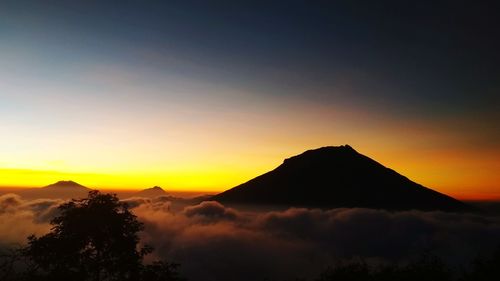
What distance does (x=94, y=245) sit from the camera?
32156 millimetres

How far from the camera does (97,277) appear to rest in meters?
30.9

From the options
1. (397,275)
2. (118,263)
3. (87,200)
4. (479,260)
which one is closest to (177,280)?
(118,263)

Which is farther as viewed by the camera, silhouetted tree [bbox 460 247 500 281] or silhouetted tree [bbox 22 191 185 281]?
silhouetted tree [bbox 460 247 500 281]

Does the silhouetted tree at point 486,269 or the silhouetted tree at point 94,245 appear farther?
the silhouetted tree at point 486,269

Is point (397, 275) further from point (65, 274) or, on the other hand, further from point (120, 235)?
point (65, 274)

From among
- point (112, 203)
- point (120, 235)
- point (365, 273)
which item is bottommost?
point (365, 273)

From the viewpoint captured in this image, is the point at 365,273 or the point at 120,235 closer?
the point at 120,235

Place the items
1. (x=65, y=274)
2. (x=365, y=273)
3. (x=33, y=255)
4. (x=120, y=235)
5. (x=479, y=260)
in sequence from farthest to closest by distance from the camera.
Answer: (x=365, y=273), (x=479, y=260), (x=120, y=235), (x=33, y=255), (x=65, y=274)

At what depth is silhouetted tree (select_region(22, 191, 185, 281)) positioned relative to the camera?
1216 inches

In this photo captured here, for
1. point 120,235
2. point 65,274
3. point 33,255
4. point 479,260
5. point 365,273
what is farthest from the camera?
point 365,273

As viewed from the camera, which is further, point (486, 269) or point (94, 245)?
point (486, 269)

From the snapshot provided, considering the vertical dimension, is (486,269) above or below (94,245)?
below

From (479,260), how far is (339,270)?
14.1 m

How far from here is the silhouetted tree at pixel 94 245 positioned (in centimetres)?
3089
